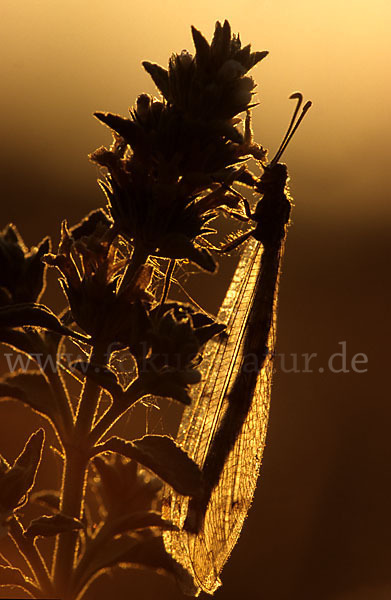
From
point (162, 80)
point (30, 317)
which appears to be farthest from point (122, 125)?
point (30, 317)

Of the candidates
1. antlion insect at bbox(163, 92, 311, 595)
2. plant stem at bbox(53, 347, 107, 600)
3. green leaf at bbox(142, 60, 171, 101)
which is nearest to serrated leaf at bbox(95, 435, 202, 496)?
plant stem at bbox(53, 347, 107, 600)

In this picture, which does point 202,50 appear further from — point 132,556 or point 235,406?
point 235,406

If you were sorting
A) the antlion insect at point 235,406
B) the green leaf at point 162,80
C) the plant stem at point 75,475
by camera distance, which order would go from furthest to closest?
the antlion insect at point 235,406
the green leaf at point 162,80
the plant stem at point 75,475

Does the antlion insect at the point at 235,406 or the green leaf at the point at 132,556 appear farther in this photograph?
the antlion insect at the point at 235,406

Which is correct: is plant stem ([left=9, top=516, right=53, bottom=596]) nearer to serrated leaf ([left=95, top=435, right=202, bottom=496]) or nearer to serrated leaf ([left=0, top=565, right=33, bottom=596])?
serrated leaf ([left=0, top=565, right=33, bottom=596])

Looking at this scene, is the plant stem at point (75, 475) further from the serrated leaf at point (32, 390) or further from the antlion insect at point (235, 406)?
the antlion insect at point (235, 406)

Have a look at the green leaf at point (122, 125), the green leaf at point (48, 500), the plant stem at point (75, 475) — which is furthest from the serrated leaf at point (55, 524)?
the green leaf at point (122, 125)
